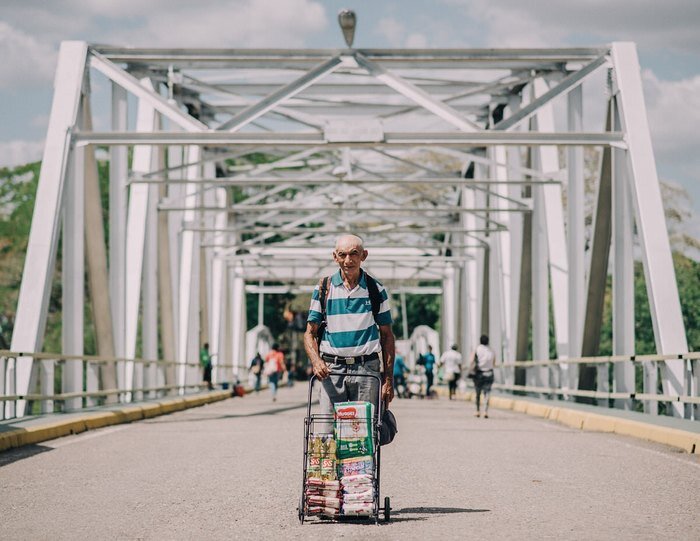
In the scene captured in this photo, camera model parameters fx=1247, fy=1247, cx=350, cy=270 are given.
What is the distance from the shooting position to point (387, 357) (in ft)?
23.6

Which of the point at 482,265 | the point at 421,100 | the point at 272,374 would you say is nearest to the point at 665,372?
the point at 421,100

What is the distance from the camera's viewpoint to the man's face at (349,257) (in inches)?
281

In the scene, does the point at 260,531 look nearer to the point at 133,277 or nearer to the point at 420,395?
the point at 133,277

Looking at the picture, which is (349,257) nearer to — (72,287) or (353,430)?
(353,430)

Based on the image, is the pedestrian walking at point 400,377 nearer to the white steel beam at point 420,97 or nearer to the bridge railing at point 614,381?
the bridge railing at point 614,381

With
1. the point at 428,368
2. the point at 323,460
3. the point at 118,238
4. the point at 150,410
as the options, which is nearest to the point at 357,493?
the point at 323,460

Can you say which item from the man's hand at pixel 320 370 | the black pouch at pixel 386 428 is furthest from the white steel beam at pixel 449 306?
the man's hand at pixel 320 370

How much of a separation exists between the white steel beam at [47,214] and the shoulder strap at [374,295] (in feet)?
26.5

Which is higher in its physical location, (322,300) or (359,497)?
(322,300)

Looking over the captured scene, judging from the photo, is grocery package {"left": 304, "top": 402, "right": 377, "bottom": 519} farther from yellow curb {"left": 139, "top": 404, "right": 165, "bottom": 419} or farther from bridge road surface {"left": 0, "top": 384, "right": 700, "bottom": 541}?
yellow curb {"left": 139, "top": 404, "right": 165, "bottom": 419}

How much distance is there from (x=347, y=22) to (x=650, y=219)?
4.93 m

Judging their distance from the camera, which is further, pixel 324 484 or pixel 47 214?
pixel 47 214

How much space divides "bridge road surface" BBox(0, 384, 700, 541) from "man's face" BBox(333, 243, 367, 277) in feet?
4.71

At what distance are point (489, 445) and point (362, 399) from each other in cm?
622
